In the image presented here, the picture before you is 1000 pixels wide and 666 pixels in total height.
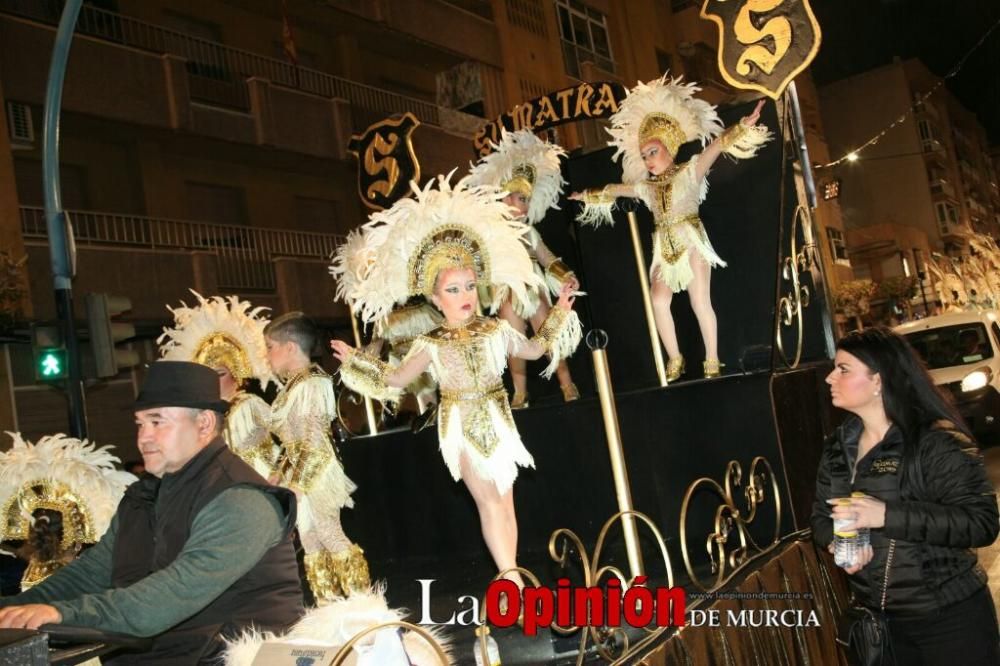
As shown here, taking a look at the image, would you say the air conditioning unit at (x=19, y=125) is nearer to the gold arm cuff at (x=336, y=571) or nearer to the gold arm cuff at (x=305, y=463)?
the gold arm cuff at (x=305, y=463)

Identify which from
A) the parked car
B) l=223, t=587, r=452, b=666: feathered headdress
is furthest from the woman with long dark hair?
the parked car

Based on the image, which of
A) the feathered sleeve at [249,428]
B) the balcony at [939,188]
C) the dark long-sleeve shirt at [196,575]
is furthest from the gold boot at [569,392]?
the balcony at [939,188]

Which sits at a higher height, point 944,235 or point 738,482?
point 944,235

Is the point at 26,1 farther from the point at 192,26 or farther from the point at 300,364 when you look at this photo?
the point at 300,364

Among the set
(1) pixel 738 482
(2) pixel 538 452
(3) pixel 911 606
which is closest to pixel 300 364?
(2) pixel 538 452

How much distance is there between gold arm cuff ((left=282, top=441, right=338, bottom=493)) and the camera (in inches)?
235

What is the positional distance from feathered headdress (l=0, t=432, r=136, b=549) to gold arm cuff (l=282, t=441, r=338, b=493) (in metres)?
1.63

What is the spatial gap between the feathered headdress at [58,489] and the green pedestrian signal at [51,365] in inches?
156

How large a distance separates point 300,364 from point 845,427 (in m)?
3.58

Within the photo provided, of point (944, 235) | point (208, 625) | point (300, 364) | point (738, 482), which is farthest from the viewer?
point (944, 235)

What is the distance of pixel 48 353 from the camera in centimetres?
810

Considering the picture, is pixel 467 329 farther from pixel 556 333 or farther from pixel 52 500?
pixel 52 500

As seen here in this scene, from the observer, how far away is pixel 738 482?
15.7 feet

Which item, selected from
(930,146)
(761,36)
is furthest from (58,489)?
(930,146)
